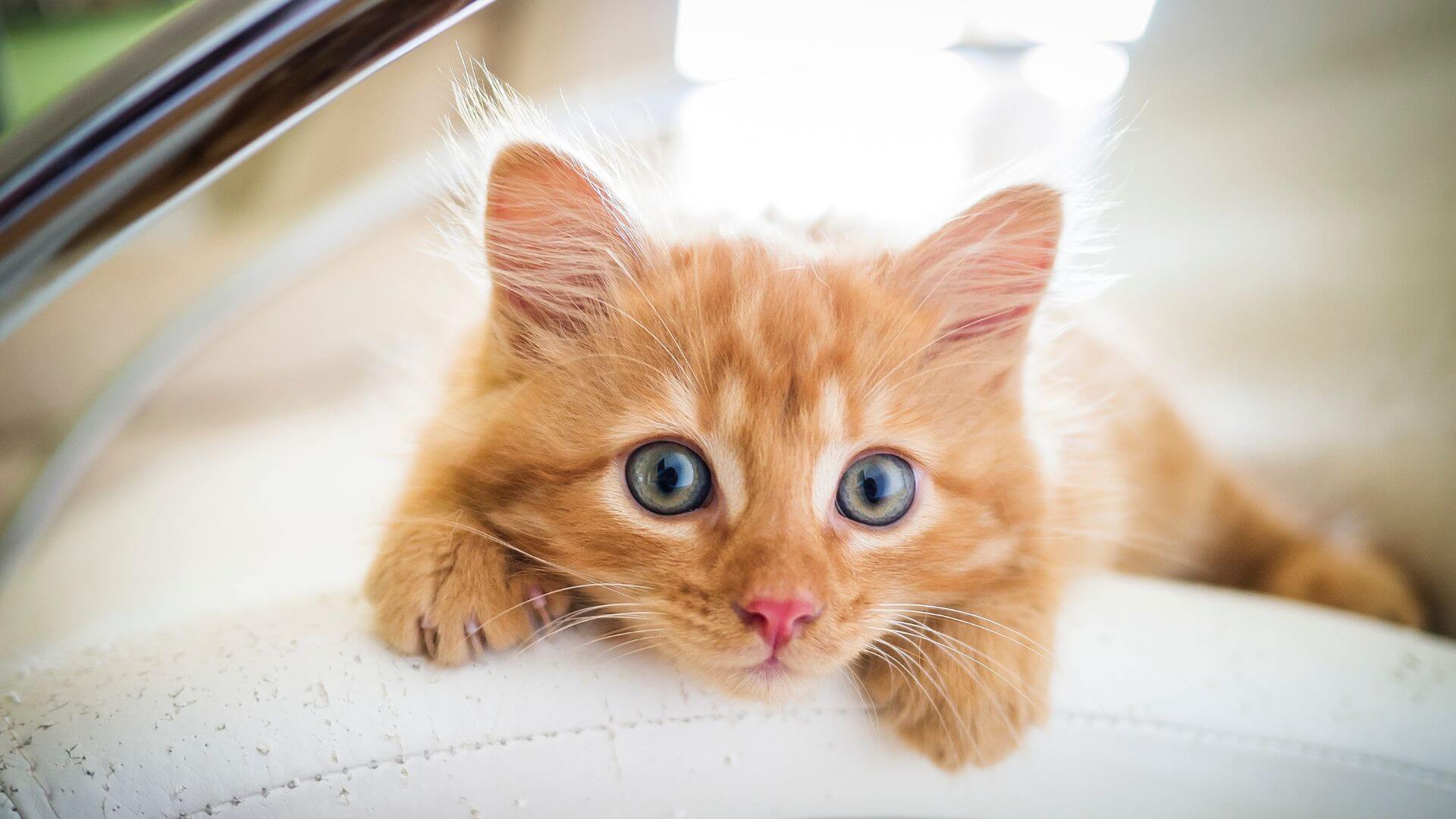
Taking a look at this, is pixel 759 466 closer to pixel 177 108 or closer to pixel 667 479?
pixel 667 479

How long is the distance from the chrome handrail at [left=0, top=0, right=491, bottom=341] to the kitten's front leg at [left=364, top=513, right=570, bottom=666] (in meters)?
0.38

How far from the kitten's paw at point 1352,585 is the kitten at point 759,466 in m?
0.58

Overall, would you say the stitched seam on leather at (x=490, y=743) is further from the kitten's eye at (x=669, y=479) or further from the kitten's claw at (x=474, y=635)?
the kitten's eye at (x=669, y=479)

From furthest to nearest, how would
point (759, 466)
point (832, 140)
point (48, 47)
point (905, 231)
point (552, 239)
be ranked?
1. point (48, 47)
2. point (832, 140)
3. point (905, 231)
4. point (552, 239)
5. point (759, 466)

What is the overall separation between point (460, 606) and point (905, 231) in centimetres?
76

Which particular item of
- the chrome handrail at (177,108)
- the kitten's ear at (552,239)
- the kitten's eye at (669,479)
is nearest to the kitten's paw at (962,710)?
the kitten's eye at (669,479)

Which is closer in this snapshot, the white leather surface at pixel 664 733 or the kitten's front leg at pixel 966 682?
the white leather surface at pixel 664 733

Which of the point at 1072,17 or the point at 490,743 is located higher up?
the point at 1072,17

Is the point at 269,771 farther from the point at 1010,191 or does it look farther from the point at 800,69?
the point at 800,69

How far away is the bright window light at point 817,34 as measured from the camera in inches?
75.0

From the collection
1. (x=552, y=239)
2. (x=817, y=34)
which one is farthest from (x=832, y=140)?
(x=552, y=239)

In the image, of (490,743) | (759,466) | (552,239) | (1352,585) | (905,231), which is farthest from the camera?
(1352,585)

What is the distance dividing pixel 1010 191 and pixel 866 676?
584 millimetres

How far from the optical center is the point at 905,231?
1144 millimetres
